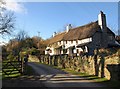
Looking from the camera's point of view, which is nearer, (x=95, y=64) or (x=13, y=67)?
(x=13, y=67)

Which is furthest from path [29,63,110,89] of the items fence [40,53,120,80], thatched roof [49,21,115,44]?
thatched roof [49,21,115,44]

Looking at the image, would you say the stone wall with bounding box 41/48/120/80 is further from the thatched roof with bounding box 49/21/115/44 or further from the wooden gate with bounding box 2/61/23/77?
the thatched roof with bounding box 49/21/115/44

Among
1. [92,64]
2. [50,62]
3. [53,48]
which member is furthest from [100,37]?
[92,64]

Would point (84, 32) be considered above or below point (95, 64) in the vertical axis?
above

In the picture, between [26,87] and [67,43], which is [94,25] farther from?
[26,87]

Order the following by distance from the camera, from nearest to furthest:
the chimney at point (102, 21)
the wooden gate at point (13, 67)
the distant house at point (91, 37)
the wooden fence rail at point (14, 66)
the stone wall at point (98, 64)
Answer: the stone wall at point (98, 64), the wooden gate at point (13, 67), the wooden fence rail at point (14, 66), the chimney at point (102, 21), the distant house at point (91, 37)

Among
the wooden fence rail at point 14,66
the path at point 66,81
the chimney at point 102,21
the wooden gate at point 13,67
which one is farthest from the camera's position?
the chimney at point 102,21

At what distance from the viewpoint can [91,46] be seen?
57844mm

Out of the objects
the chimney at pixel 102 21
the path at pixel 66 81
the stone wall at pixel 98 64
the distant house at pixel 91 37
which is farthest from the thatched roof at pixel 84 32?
the path at pixel 66 81

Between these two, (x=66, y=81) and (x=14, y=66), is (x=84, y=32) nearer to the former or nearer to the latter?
(x=14, y=66)

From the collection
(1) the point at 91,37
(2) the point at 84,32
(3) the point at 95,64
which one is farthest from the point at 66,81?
(2) the point at 84,32

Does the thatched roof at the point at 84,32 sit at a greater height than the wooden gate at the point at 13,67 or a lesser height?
greater

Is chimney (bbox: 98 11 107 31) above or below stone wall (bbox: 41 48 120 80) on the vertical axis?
above

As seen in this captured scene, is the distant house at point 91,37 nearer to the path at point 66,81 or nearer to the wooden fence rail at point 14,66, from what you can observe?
the wooden fence rail at point 14,66
